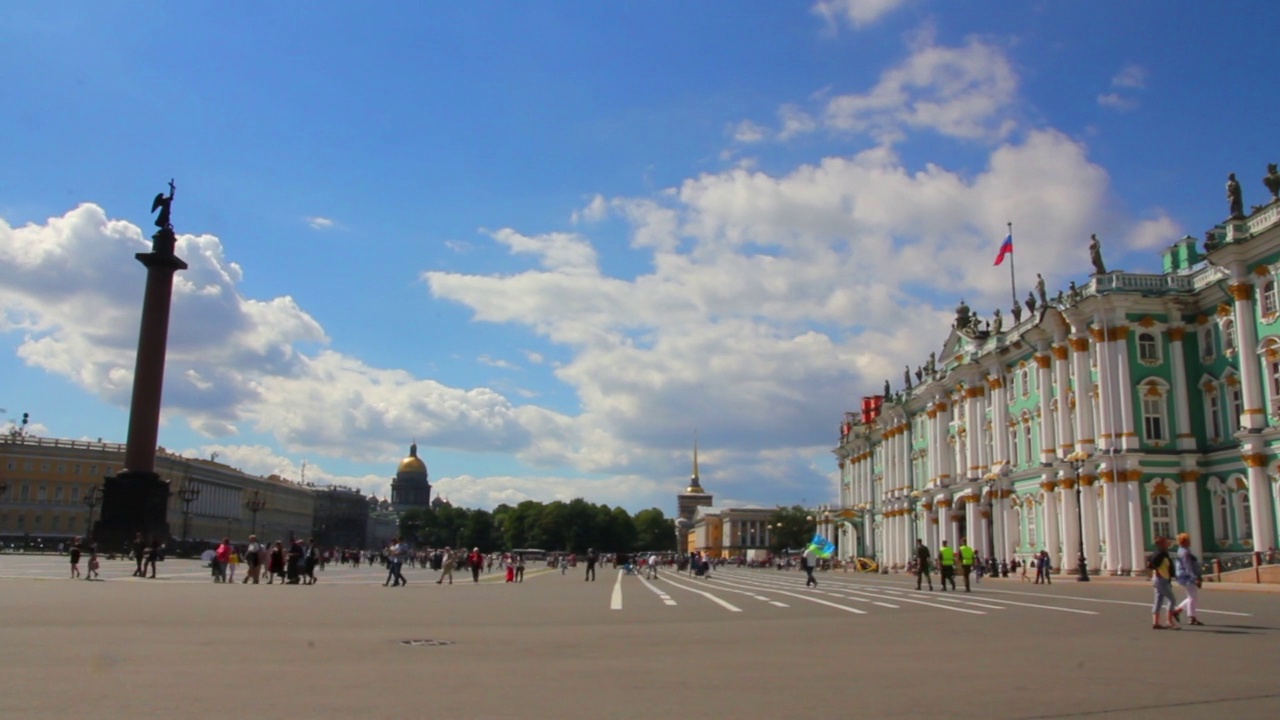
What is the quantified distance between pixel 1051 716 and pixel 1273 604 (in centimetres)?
1993

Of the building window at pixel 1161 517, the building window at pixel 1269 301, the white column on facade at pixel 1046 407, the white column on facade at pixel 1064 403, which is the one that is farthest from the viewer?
the white column on facade at pixel 1046 407

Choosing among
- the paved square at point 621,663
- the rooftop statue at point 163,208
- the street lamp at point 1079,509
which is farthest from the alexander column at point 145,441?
the street lamp at point 1079,509

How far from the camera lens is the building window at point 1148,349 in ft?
161

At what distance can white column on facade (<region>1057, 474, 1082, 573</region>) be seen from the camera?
5138 cm

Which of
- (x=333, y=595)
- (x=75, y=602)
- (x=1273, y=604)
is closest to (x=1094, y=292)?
(x=1273, y=604)

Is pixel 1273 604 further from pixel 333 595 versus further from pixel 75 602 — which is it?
pixel 75 602

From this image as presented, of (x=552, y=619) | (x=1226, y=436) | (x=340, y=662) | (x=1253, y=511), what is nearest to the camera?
(x=340, y=662)

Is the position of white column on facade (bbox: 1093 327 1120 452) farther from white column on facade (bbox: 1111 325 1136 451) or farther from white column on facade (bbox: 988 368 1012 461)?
white column on facade (bbox: 988 368 1012 461)

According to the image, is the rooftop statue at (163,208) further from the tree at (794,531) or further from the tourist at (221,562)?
the tree at (794,531)

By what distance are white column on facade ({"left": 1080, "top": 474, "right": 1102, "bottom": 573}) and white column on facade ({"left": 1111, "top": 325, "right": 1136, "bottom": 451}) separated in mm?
2900

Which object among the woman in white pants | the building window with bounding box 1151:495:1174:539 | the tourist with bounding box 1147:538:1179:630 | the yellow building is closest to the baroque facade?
the building window with bounding box 1151:495:1174:539

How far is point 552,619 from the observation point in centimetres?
2066

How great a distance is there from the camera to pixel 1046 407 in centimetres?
5547

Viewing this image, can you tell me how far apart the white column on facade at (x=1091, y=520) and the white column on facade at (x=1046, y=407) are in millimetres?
4148
